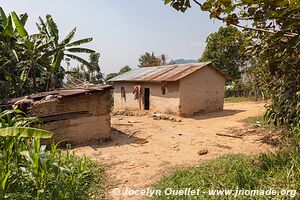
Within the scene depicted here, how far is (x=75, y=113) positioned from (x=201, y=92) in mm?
9199

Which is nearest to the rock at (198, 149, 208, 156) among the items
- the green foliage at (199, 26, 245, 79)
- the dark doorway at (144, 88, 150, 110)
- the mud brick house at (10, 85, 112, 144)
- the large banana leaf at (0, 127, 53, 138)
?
the mud brick house at (10, 85, 112, 144)

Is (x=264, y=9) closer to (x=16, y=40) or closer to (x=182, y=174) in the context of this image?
(x=182, y=174)

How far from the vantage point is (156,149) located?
8.32 m

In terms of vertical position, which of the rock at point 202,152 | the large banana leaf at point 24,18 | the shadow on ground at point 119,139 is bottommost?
the shadow on ground at point 119,139

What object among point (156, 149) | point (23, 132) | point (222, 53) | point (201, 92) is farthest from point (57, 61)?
point (222, 53)

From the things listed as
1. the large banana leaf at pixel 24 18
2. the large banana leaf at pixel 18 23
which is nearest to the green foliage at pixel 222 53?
the large banana leaf at pixel 24 18

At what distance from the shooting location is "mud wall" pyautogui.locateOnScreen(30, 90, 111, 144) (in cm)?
877

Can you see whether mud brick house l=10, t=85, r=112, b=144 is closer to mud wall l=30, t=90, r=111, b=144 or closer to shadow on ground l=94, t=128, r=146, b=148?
mud wall l=30, t=90, r=111, b=144

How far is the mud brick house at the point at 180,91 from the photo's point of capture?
49.4 feet

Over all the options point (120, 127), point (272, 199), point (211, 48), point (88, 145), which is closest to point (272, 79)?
point (272, 199)

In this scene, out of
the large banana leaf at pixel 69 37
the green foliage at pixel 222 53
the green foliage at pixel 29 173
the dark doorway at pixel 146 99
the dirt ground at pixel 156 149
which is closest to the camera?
the green foliage at pixel 29 173

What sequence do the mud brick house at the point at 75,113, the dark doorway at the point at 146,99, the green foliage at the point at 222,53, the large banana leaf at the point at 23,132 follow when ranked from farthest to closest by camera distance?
1. the green foliage at the point at 222,53
2. the dark doorway at the point at 146,99
3. the mud brick house at the point at 75,113
4. the large banana leaf at the point at 23,132

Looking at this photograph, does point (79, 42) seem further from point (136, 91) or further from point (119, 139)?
point (119, 139)

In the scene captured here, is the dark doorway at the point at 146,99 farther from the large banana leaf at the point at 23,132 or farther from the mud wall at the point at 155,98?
the large banana leaf at the point at 23,132
